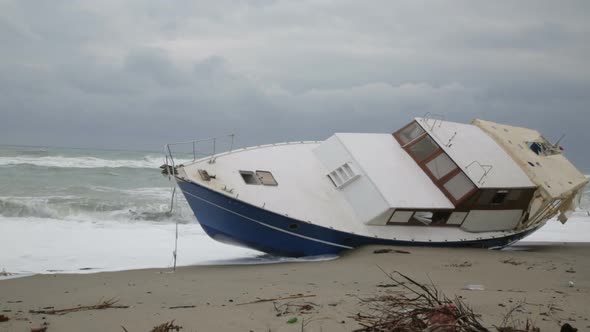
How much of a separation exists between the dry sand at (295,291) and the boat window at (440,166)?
184cm

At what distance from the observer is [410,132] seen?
1420 cm

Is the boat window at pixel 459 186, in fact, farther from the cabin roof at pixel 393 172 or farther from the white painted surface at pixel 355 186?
the white painted surface at pixel 355 186

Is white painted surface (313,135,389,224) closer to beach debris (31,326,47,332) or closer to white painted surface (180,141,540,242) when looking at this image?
white painted surface (180,141,540,242)

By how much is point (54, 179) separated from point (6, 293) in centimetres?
2245

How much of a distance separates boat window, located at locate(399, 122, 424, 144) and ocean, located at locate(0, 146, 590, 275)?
4703mm

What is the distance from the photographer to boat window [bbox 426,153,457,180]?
12.7m

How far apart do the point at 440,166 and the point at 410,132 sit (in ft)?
5.47

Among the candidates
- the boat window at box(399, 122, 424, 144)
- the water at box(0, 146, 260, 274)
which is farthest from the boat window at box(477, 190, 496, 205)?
the water at box(0, 146, 260, 274)

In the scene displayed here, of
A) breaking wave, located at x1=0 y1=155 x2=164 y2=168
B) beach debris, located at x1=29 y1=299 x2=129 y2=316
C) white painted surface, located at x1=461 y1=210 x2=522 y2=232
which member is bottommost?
beach debris, located at x1=29 y1=299 x2=129 y2=316

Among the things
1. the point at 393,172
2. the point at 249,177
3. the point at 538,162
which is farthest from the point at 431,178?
the point at 249,177

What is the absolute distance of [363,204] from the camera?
39.4 ft

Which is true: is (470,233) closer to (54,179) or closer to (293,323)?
(293,323)

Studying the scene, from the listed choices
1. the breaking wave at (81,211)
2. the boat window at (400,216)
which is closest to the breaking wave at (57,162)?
the breaking wave at (81,211)

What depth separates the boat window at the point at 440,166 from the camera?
12.7 meters
